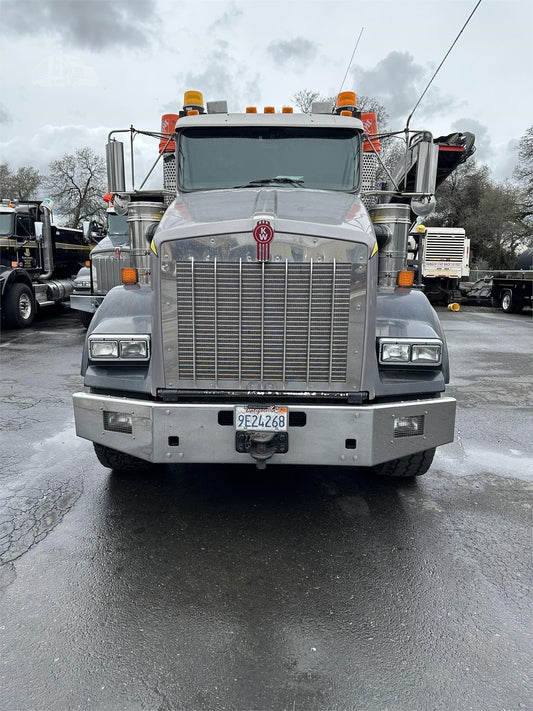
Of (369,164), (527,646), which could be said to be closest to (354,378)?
A: (527,646)

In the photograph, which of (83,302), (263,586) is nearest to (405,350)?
(263,586)

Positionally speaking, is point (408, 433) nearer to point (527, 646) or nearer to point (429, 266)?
point (527, 646)

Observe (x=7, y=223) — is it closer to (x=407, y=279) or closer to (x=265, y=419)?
(x=407, y=279)

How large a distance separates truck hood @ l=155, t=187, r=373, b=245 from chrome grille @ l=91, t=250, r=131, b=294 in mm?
7071

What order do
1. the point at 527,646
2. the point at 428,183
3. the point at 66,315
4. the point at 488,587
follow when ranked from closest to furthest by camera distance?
1. the point at 527,646
2. the point at 488,587
3. the point at 428,183
4. the point at 66,315

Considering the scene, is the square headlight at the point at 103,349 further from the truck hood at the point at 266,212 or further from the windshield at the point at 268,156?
the windshield at the point at 268,156

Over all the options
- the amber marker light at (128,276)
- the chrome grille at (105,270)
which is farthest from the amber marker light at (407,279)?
the chrome grille at (105,270)

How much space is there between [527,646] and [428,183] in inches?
140

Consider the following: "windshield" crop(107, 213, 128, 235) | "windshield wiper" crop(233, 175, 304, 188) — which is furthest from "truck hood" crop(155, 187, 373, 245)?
"windshield" crop(107, 213, 128, 235)

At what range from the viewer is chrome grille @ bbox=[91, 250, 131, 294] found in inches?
438

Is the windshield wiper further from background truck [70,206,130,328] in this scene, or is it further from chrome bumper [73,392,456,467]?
background truck [70,206,130,328]

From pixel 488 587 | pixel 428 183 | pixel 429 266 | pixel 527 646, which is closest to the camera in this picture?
pixel 527 646

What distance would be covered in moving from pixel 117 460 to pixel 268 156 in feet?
9.44

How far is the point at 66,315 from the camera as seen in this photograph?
16656 millimetres
